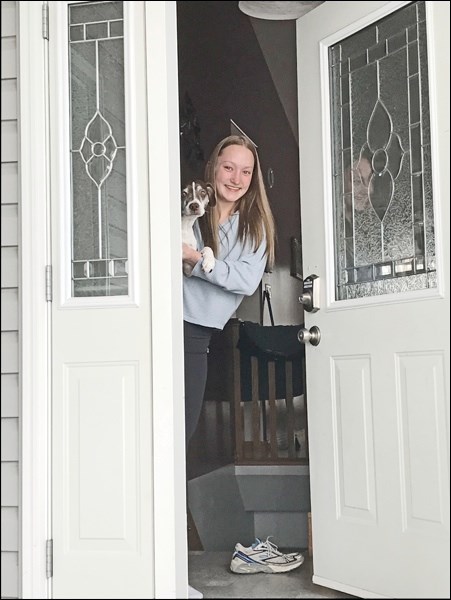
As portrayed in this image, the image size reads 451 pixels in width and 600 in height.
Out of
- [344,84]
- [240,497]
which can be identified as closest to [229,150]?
[344,84]

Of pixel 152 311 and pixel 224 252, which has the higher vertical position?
pixel 224 252

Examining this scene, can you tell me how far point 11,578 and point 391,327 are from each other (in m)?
1.61

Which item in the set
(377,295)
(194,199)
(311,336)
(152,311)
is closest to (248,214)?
(194,199)

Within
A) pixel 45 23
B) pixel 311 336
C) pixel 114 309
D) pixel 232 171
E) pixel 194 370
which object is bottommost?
pixel 194 370

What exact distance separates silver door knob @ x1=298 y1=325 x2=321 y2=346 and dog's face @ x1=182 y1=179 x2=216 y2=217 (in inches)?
38.9

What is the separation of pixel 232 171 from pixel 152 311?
1571 mm

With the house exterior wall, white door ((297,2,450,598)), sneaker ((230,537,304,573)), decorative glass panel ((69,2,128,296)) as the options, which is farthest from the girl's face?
sneaker ((230,537,304,573))

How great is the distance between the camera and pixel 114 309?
2.62 meters

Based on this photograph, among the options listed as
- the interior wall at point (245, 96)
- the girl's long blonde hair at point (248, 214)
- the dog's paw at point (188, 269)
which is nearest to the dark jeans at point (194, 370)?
the dog's paw at point (188, 269)

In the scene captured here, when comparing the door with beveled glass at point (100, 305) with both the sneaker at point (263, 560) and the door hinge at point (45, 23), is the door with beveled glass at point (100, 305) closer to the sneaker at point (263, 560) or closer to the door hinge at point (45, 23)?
the door hinge at point (45, 23)


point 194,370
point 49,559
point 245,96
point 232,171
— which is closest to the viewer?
point 49,559

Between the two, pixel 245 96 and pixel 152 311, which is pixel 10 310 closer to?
pixel 152 311

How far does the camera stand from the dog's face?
12.1 ft

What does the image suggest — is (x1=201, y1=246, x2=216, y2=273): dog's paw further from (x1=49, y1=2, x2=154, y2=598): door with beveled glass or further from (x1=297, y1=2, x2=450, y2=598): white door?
(x1=49, y1=2, x2=154, y2=598): door with beveled glass
